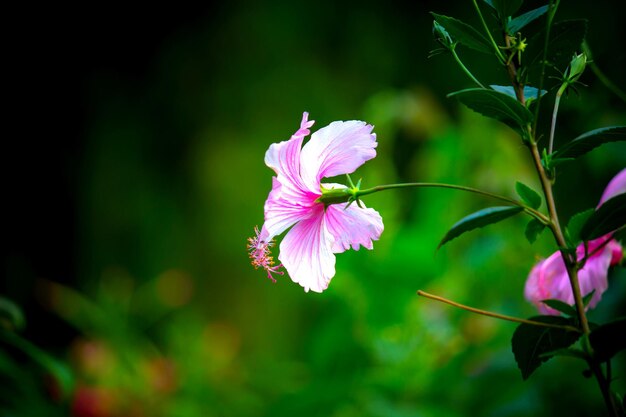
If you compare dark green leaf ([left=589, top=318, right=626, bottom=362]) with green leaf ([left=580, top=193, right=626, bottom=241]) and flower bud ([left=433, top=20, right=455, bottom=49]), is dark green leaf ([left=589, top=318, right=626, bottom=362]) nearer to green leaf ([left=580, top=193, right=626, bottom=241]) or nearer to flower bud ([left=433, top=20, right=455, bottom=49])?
green leaf ([left=580, top=193, right=626, bottom=241])

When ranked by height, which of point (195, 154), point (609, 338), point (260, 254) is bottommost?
point (609, 338)

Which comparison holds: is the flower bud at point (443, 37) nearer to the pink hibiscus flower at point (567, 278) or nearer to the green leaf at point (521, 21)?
the green leaf at point (521, 21)

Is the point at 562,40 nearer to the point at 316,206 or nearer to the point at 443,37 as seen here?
the point at 443,37

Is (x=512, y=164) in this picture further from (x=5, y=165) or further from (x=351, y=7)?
(x=5, y=165)

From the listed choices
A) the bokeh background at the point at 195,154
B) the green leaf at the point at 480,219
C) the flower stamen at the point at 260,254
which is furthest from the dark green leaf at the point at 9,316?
the bokeh background at the point at 195,154

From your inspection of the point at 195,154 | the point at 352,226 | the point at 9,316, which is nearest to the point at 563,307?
the point at 352,226

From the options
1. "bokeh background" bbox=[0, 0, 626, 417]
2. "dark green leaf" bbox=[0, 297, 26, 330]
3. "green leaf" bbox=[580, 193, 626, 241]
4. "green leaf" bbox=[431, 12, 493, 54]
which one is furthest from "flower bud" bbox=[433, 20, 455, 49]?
"bokeh background" bbox=[0, 0, 626, 417]
